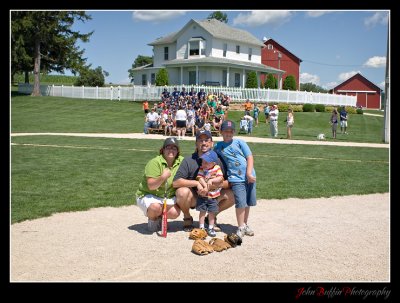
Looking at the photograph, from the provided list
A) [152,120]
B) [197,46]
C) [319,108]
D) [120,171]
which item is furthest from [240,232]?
Answer: [197,46]

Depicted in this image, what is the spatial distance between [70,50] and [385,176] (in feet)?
142

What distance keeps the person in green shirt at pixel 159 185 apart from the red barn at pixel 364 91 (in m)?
66.6

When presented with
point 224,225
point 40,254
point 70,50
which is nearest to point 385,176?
point 224,225

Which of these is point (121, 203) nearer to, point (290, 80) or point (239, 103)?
point (239, 103)

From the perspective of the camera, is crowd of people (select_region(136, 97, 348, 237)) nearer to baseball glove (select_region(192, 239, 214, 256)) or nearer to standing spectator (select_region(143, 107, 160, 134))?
baseball glove (select_region(192, 239, 214, 256))

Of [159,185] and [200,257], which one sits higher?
[159,185]

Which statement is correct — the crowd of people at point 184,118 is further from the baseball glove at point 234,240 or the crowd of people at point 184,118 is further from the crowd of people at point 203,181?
the baseball glove at point 234,240

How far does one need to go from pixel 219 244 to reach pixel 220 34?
4310 centimetres

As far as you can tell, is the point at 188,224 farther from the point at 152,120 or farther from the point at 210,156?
the point at 152,120

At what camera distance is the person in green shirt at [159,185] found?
612 centimetres

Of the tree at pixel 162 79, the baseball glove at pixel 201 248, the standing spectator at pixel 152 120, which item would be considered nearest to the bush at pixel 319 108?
the tree at pixel 162 79

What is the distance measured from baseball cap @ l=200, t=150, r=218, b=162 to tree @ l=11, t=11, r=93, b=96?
4033 centimetres

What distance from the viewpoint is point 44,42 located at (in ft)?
157

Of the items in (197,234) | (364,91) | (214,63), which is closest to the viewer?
(197,234)
